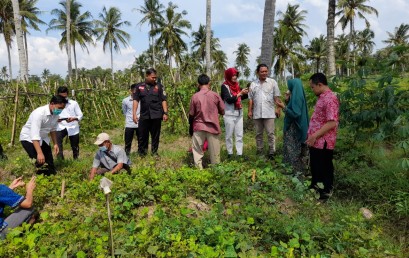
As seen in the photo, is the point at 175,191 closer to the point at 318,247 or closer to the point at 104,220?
→ the point at 104,220

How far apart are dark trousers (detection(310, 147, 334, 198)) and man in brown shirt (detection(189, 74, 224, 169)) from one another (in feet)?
5.33

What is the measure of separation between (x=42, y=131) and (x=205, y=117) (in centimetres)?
263

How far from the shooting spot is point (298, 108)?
4738 mm

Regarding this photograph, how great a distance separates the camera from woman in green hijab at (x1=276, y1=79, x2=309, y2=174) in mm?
4750

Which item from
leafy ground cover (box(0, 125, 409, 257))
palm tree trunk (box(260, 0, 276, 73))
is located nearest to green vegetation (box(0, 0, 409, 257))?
leafy ground cover (box(0, 125, 409, 257))

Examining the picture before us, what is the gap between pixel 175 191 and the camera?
12.8ft

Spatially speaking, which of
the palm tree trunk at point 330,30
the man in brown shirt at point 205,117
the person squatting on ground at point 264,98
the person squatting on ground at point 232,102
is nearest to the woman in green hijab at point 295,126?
the person squatting on ground at point 264,98

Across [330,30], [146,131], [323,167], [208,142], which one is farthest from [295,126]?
[330,30]

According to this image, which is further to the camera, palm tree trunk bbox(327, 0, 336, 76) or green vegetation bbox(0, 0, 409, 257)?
palm tree trunk bbox(327, 0, 336, 76)

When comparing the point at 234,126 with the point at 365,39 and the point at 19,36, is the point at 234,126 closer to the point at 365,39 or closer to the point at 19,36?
the point at 19,36

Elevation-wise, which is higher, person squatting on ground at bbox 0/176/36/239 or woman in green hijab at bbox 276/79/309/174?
woman in green hijab at bbox 276/79/309/174

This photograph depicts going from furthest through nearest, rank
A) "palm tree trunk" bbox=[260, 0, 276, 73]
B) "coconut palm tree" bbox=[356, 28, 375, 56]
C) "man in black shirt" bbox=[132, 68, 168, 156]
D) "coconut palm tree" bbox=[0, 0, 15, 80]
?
"coconut palm tree" bbox=[356, 28, 375, 56] < "coconut palm tree" bbox=[0, 0, 15, 80] < "palm tree trunk" bbox=[260, 0, 276, 73] < "man in black shirt" bbox=[132, 68, 168, 156]

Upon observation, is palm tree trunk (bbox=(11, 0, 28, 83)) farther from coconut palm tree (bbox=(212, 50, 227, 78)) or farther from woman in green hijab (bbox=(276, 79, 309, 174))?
coconut palm tree (bbox=(212, 50, 227, 78))

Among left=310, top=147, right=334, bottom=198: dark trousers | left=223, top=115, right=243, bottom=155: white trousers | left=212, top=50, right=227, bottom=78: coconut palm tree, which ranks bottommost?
left=310, top=147, right=334, bottom=198: dark trousers
